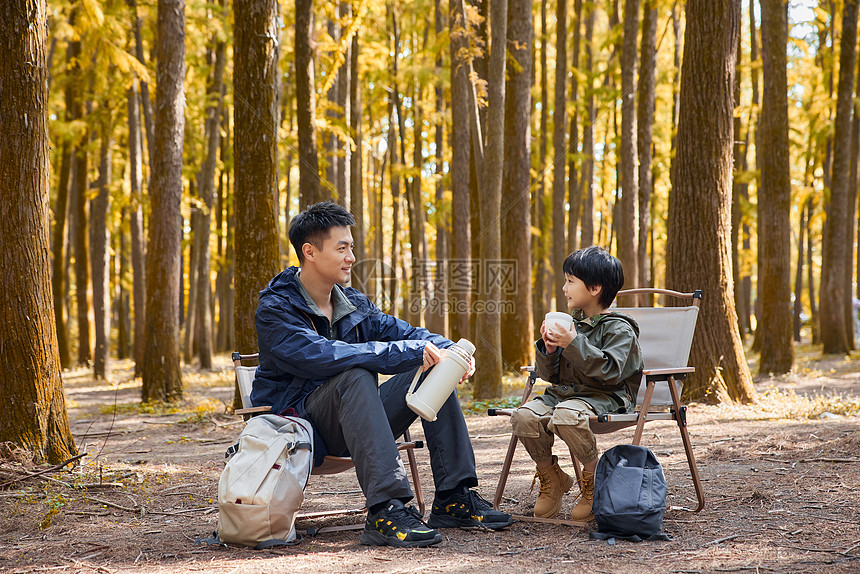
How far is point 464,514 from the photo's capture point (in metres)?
3.25

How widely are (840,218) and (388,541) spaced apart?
12257 millimetres

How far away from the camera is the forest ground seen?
2.72m

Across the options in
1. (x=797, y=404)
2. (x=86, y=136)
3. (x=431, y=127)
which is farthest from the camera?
(x=431, y=127)

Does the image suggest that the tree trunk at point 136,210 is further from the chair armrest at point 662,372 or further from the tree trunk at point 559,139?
the chair armrest at point 662,372

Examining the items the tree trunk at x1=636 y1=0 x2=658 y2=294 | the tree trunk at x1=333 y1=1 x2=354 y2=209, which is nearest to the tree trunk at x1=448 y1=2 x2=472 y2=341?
the tree trunk at x1=333 y1=1 x2=354 y2=209

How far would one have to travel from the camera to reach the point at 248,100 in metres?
6.83

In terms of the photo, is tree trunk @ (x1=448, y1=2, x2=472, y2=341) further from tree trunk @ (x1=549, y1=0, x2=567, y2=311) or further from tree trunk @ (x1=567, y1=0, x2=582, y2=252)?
tree trunk @ (x1=567, y1=0, x2=582, y2=252)

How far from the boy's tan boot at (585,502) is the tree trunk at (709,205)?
401 cm

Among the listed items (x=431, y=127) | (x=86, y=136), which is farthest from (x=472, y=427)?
(x=431, y=127)

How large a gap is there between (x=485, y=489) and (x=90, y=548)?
7.01 ft

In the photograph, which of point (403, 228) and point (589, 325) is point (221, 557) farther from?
point (403, 228)

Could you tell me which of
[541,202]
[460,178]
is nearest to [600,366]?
[460,178]

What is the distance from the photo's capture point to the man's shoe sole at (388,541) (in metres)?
2.88

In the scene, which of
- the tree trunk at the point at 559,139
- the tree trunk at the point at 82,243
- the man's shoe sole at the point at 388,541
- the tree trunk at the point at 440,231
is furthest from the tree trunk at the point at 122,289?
the man's shoe sole at the point at 388,541
